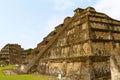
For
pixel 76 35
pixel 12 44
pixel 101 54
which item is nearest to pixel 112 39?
pixel 101 54

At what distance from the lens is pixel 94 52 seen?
18594 millimetres

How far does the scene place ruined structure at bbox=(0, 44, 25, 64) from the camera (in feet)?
196

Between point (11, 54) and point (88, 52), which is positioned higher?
point (11, 54)

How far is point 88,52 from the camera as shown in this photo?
18.6m

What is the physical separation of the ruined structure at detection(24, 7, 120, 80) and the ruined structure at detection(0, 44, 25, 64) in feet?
116

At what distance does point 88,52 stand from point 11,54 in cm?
4733

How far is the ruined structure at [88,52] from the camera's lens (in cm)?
1767

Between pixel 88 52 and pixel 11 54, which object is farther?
pixel 11 54

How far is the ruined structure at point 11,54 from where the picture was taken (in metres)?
59.7

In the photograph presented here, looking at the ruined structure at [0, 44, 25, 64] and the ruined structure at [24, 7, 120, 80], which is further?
the ruined structure at [0, 44, 25, 64]

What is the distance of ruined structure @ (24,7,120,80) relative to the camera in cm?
1767

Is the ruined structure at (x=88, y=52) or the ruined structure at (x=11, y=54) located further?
the ruined structure at (x=11, y=54)

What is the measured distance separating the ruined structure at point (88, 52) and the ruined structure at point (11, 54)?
3537cm

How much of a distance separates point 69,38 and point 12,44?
43177mm
